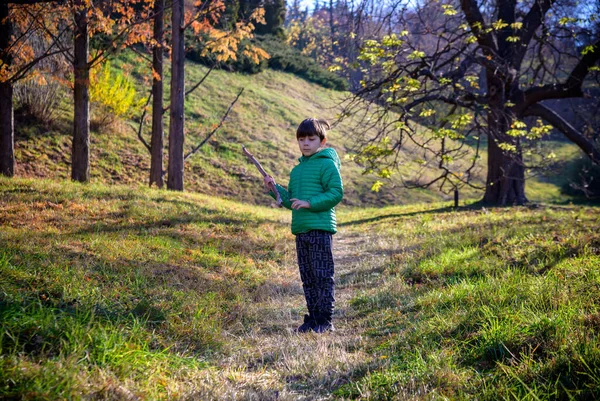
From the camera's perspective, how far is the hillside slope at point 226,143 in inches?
504

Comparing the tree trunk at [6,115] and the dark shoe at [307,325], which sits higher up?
the tree trunk at [6,115]

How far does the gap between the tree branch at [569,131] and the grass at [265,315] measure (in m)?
5.09

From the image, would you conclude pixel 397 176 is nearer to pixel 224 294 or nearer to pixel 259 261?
pixel 259 261

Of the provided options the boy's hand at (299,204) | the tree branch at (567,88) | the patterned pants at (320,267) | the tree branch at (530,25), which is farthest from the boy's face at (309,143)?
the tree branch at (530,25)

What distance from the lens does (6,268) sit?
147 inches

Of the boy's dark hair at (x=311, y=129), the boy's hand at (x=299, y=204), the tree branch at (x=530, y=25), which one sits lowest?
the boy's hand at (x=299, y=204)

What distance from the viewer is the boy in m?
4.07

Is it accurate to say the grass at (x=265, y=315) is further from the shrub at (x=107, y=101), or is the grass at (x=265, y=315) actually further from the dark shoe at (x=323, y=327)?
the shrub at (x=107, y=101)

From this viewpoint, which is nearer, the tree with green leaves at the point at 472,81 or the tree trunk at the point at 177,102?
the tree with green leaves at the point at 472,81

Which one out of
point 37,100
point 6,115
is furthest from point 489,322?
point 37,100

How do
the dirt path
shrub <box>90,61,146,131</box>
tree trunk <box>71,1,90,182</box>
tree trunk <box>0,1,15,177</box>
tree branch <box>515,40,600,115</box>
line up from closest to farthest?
the dirt path → tree trunk <box>0,1,15,177</box> → tree trunk <box>71,1,90,182</box> → tree branch <box>515,40,600,115</box> → shrub <box>90,61,146,131</box>

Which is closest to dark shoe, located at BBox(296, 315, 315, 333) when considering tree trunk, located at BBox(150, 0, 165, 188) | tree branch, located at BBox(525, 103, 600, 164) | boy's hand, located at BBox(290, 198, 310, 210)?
boy's hand, located at BBox(290, 198, 310, 210)

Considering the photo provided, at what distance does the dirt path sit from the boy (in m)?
0.28

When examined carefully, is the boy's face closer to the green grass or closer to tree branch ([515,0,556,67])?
the green grass
